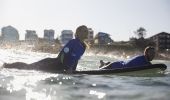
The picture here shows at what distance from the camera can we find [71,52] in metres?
12.5

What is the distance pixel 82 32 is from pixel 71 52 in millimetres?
934

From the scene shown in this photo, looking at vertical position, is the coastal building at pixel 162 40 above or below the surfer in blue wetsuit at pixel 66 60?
above

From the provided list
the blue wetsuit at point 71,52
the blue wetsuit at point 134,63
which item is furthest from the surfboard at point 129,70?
the blue wetsuit at point 71,52

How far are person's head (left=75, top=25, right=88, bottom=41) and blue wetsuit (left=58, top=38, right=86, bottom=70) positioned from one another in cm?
18

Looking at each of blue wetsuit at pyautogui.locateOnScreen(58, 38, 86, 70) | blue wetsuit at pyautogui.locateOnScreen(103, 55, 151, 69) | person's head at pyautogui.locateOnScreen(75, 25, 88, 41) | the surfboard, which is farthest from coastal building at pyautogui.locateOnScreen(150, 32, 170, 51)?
person's head at pyautogui.locateOnScreen(75, 25, 88, 41)

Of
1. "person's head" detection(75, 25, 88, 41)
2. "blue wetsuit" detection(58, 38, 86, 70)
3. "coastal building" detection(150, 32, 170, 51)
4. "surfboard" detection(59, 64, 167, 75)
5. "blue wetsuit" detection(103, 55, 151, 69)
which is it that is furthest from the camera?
"coastal building" detection(150, 32, 170, 51)

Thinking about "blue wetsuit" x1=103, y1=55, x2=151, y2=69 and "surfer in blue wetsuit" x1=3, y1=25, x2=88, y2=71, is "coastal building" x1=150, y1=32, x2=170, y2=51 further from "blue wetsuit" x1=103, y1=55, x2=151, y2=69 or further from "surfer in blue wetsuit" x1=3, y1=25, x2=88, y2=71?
"surfer in blue wetsuit" x1=3, y1=25, x2=88, y2=71

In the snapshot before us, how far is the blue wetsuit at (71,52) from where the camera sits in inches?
487

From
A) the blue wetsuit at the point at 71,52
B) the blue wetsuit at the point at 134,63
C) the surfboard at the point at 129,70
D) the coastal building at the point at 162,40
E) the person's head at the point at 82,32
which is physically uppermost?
the coastal building at the point at 162,40

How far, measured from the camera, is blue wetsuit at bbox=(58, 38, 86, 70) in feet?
40.6

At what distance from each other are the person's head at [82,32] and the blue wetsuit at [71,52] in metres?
0.18

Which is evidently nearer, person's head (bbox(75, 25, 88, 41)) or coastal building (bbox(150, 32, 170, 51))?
person's head (bbox(75, 25, 88, 41))

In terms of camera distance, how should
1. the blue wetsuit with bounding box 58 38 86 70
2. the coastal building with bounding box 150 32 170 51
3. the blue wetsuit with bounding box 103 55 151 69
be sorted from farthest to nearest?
1. the coastal building with bounding box 150 32 170 51
2. the blue wetsuit with bounding box 103 55 151 69
3. the blue wetsuit with bounding box 58 38 86 70

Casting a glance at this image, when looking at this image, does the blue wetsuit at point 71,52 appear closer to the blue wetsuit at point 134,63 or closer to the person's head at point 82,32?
the person's head at point 82,32
